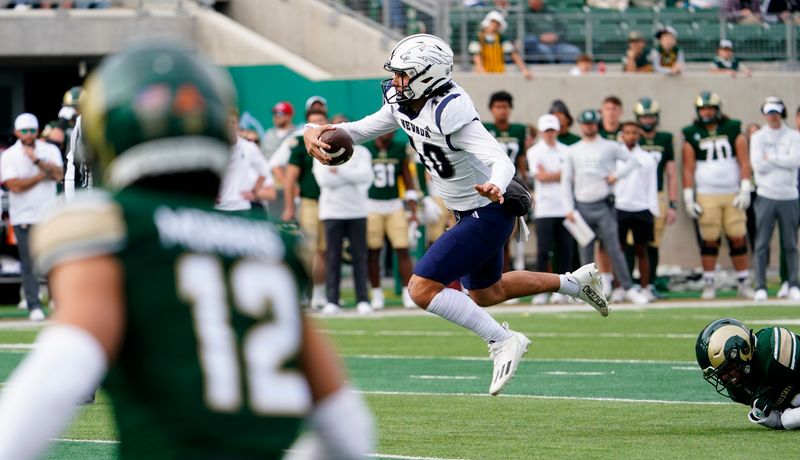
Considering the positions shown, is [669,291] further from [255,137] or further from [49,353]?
[49,353]

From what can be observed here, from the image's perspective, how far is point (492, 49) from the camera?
780 inches

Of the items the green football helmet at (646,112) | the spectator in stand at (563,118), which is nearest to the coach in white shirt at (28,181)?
the spectator in stand at (563,118)

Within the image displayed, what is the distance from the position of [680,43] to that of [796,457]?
15.8 meters

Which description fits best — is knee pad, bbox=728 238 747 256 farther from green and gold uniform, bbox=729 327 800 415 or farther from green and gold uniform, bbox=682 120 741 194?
green and gold uniform, bbox=729 327 800 415

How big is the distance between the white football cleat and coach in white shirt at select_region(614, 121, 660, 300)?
23.4 ft

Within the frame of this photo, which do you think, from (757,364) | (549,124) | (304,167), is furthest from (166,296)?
(549,124)

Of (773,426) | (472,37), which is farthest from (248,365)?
(472,37)

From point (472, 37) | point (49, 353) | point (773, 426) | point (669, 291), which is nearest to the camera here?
point (49, 353)

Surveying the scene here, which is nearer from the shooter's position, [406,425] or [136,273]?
[136,273]

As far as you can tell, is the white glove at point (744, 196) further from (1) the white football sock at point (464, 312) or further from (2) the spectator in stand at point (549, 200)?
(1) the white football sock at point (464, 312)

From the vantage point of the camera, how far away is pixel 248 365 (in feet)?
8.43

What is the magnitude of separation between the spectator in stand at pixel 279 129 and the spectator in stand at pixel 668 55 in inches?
220

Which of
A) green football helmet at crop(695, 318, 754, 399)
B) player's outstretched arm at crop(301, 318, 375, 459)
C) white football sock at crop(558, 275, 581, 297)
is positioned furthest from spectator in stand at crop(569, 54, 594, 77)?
player's outstretched arm at crop(301, 318, 375, 459)

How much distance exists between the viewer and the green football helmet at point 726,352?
21.7ft
